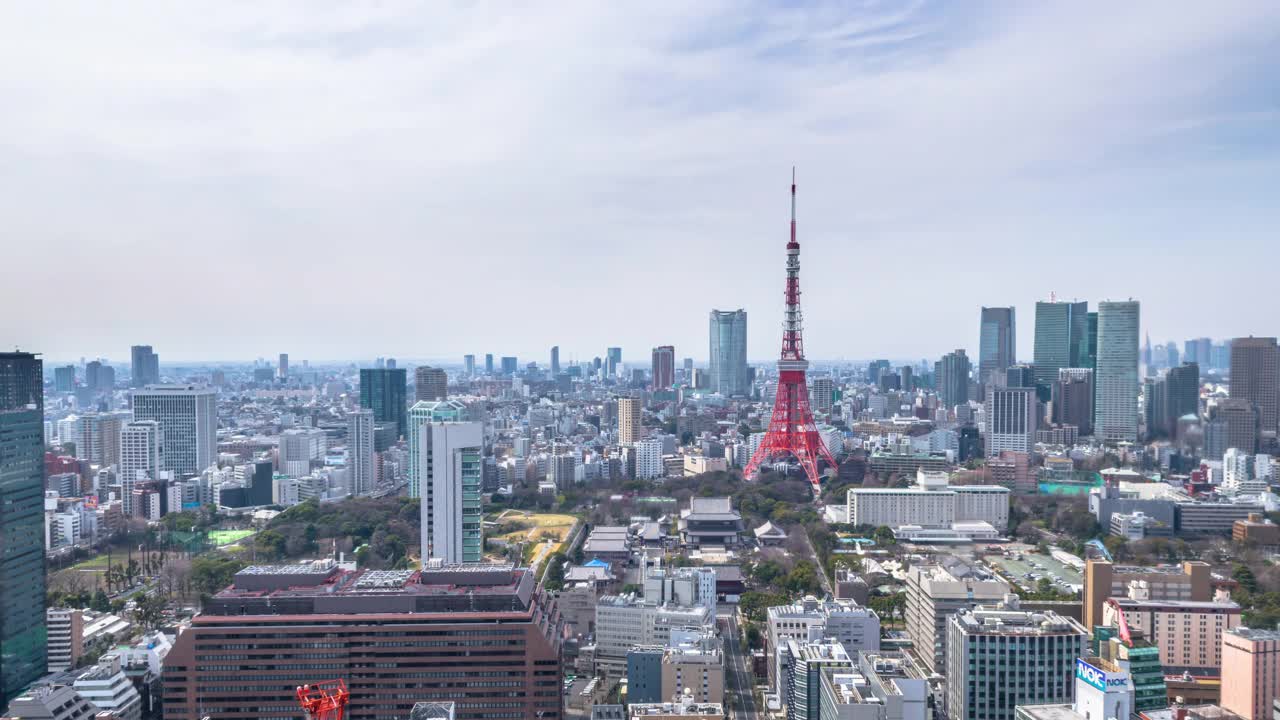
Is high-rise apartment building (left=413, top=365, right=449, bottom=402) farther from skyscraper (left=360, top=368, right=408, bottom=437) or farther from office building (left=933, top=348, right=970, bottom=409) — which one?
office building (left=933, top=348, right=970, bottom=409)

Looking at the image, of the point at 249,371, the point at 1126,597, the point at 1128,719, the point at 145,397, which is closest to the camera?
the point at 1128,719

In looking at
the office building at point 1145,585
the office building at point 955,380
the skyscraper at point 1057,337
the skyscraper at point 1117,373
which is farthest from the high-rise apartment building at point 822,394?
the office building at point 1145,585

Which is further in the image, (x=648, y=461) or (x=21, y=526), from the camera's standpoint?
(x=648, y=461)

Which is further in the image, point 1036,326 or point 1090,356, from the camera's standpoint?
point 1036,326

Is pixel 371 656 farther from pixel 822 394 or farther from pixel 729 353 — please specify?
pixel 729 353

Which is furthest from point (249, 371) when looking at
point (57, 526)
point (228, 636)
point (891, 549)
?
point (228, 636)

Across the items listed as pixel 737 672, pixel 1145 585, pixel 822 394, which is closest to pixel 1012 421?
pixel 822 394

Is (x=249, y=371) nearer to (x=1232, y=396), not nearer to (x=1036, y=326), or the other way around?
(x=1036, y=326)
